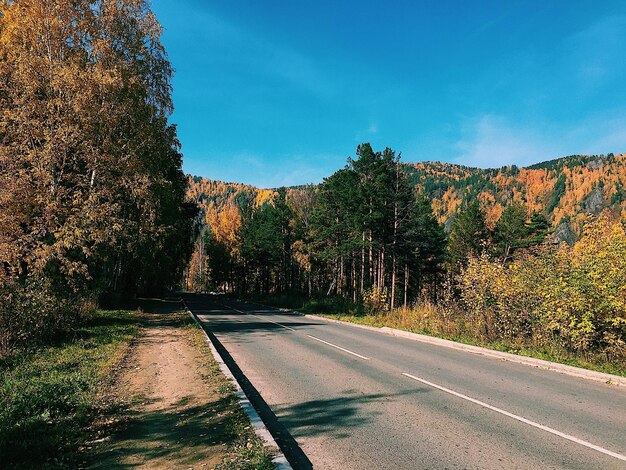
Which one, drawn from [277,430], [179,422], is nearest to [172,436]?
[179,422]

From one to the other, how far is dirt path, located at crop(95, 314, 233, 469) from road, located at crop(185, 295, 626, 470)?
34.7 inches

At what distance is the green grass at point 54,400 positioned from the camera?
15.3 ft

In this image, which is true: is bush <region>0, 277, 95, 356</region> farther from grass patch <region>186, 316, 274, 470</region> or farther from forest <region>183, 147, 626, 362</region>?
forest <region>183, 147, 626, 362</region>

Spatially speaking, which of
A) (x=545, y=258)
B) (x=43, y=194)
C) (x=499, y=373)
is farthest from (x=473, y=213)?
(x=43, y=194)

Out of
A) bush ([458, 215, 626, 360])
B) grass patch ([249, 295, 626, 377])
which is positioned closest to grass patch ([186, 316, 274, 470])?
grass patch ([249, 295, 626, 377])

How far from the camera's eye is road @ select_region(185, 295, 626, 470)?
474cm

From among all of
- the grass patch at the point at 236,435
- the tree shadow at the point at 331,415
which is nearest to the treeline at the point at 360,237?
the tree shadow at the point at 331,415

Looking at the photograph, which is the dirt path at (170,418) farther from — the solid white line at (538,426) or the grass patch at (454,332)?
the grass patch at (454,332)

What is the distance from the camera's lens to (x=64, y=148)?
1305 centimetres

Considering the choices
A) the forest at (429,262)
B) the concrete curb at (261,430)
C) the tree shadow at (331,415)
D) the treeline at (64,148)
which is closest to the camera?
the concrete curb at (261,430)

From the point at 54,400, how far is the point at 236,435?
352cm

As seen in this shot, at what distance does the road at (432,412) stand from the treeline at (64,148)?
270 inches

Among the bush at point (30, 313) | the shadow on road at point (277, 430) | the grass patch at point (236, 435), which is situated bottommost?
the shadow on road at point (277, 430)

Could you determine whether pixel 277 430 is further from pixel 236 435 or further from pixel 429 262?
pixel 429 262
